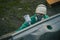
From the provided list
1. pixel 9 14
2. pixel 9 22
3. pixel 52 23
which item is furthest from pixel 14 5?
pixel 52 23

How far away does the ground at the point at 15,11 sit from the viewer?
24.5ft

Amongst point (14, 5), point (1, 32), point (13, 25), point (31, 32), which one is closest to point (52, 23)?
A: point (31, 32)

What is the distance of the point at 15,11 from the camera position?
339 inches

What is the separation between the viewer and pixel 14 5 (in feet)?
29.8

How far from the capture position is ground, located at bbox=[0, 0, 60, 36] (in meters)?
7.48

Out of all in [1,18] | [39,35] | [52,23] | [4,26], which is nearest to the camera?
[39,35]

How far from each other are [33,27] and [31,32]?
0.37ft

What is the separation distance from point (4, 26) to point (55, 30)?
4.24m

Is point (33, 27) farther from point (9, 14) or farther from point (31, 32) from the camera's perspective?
point (9, 14)

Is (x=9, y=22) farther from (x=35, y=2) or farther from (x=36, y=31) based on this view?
(x=36, y=31)

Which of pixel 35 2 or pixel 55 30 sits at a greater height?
pixel 55 30

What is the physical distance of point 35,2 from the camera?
9.44 meters

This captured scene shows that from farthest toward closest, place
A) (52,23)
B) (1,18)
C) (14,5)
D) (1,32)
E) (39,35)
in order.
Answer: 1. (14,5)
2. (1,18)
3. (1,32)
4. (52,23)
5. (39,35)

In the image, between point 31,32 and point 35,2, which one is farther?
point 35,2
